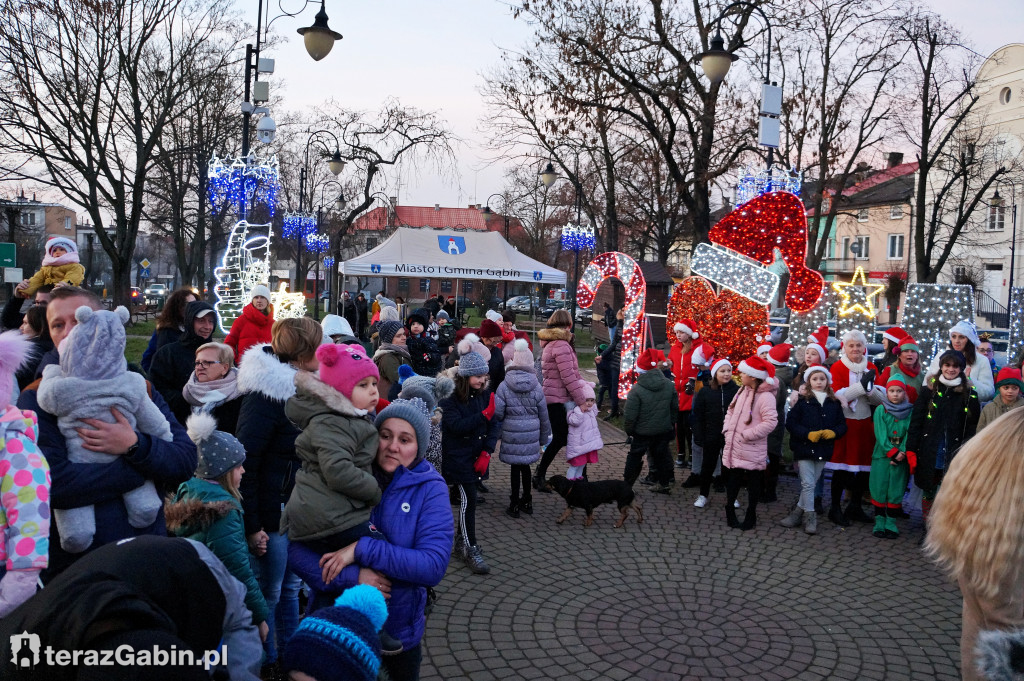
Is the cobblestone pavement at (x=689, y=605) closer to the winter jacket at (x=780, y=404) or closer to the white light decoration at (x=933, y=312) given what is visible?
the winter jacket at (x=780, y=404)

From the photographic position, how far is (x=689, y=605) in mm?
5348

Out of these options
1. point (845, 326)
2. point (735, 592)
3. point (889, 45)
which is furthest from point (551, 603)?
point (889, 45)

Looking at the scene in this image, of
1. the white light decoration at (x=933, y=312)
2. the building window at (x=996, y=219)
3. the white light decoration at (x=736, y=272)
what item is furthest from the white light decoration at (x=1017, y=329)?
the building window at (x=996, y=219)

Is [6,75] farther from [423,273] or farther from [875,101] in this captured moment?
[875,101]

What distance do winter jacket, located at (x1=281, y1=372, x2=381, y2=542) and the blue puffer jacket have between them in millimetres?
83

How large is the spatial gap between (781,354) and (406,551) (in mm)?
7210

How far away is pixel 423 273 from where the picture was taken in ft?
54.1

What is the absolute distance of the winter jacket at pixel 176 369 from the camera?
518 cm

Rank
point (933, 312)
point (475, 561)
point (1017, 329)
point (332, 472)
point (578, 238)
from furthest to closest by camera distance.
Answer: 1. point (578, 238)
2. point (1017, 329)
3. point (933, 312)
4. point (475, 561)
5. point (332, 472)

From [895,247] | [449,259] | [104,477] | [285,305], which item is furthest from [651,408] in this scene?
[895,247]

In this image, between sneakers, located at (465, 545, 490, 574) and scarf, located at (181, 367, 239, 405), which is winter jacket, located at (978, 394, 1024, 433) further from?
scarf, located at (181, 367, 239, 405)

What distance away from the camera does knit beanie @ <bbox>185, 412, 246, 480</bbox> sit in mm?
3238

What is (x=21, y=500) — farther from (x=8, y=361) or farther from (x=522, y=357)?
(x=522, y=357)

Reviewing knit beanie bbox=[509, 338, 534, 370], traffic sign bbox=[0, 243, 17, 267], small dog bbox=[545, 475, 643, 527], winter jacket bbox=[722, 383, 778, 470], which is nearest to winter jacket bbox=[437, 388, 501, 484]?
knit beanie bbox=[509, 338, 534, 370]
